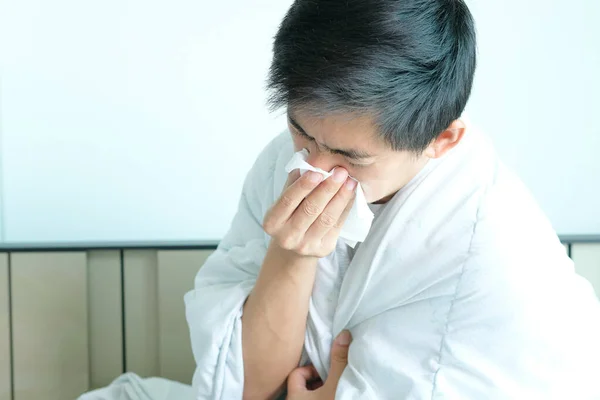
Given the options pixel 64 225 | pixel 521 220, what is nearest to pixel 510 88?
pixel 521 220

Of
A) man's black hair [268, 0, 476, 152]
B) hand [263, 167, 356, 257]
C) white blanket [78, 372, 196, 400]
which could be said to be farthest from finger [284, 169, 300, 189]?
white blanket [78, 372, 196, 400]

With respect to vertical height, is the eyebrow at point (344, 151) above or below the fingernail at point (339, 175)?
above

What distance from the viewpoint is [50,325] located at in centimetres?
131

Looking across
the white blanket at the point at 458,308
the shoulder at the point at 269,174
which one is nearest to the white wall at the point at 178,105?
the shoulder at the point at 269,174

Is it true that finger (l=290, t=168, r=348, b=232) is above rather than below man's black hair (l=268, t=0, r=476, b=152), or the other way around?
below

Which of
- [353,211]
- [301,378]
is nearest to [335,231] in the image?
[353,211]

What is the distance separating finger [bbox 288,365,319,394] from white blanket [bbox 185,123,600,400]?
0.13 feet

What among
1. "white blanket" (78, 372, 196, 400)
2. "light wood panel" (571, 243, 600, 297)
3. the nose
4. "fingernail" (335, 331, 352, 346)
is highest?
the nose

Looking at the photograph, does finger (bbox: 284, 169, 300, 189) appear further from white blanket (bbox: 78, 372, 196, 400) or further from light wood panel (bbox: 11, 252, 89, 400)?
light wood panel (bbox: 11, 252, 89, 400)

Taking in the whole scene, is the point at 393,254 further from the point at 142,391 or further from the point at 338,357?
the point at 142,391

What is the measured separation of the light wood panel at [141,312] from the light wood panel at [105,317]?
17 mm

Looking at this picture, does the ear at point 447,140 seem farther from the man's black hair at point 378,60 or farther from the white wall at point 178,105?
the white wall at point 178,105

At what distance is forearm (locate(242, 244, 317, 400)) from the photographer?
884 mm

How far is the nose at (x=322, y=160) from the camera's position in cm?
74
